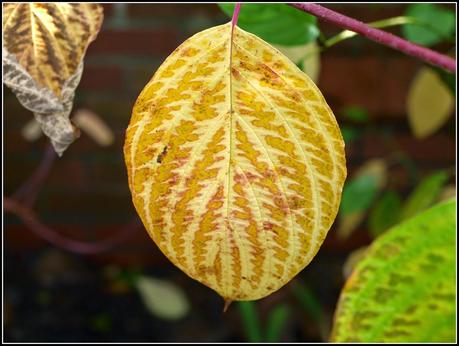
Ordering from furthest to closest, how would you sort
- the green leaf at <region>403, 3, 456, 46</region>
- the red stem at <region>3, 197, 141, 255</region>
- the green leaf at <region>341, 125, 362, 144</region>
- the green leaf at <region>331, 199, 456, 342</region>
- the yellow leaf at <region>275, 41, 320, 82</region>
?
1. the red stem at <region>3, 197, 141, 255</region>
2. the green leaf at <region>341, 125, 362, 144</region>
3. the green leaf at <region>403, 3, 456, 46</region>
4. the yellow leaf at <region>275, 41, 320, 82</region>
5. the green leaf at <region>331, 199, 456, 342</region>

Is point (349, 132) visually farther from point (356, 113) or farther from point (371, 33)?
point (371, 33)

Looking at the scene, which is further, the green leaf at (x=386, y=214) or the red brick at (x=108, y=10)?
the red brick at (x=108, y=10)

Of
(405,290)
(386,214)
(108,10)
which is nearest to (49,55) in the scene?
(405,290)

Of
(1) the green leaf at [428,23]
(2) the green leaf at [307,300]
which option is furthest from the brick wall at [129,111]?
(1) the green leaf at [428,23]

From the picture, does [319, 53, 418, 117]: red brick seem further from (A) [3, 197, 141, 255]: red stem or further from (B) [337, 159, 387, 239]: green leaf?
(A) [3, 197, 141, 255]: red stem

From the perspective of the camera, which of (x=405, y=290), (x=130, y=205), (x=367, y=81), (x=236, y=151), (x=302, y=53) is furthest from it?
(x=130, y=205)

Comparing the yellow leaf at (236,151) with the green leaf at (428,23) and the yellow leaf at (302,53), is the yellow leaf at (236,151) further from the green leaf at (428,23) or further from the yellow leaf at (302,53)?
the green leaf at (428,23)

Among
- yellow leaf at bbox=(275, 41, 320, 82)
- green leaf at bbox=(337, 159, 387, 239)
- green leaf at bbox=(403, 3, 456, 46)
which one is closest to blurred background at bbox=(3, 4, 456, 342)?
green leaf at bbox=(337, 159, 387, 239)
